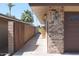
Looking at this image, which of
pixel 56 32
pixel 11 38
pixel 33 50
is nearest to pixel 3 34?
pixel 11 38

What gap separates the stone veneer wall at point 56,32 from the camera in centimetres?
1081

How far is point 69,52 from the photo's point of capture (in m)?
11.2

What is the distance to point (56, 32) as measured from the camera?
10844 millimetres

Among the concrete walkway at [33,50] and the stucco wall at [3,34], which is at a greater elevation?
the stucco wall at [3,34]

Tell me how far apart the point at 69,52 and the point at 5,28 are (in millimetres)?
6390

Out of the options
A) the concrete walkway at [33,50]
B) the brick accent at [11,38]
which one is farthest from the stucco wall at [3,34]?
the brick accent at [11,38]

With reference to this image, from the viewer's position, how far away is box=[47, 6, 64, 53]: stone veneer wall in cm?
1081

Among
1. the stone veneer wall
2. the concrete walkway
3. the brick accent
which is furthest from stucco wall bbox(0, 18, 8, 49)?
the stone veneer wall

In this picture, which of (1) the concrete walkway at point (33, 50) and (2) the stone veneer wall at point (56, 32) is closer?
(2) the stone veneer wall at point (56, 32)

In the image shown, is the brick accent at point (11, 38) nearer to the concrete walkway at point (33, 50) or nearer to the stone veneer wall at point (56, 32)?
the concrete walkway at point (33, 50)

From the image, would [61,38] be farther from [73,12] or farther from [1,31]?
[1,31]

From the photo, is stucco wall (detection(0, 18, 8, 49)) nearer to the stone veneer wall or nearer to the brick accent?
the brick accent

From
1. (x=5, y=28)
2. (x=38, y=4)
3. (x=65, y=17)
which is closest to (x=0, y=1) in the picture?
(x=38, y=4)

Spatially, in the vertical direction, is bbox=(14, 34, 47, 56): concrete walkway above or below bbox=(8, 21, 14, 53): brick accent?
below
